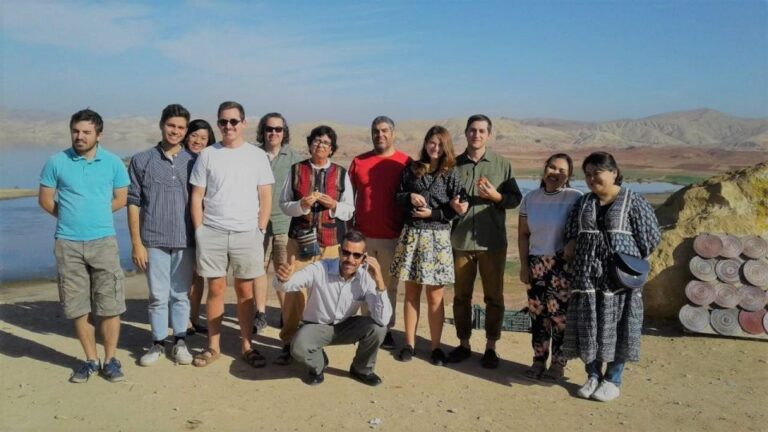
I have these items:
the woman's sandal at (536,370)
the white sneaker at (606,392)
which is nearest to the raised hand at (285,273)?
the woman's sandal at (536,370)

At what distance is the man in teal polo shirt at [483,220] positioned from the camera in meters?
4.66

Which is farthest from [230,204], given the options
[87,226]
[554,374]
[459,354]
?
[554,374]

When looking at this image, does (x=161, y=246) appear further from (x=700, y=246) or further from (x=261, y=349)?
(x=700, y=246)

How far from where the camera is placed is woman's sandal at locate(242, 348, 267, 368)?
4.70 meters

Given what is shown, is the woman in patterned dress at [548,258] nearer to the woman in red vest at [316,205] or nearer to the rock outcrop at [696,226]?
the woman in red vest at [316,205]

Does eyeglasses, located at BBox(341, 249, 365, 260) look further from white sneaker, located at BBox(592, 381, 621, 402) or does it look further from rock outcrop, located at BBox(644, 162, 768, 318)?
rock outcrop, located at BBox(644, 162, 768, 318)

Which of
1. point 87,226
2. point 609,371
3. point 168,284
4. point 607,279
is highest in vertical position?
point 87,226

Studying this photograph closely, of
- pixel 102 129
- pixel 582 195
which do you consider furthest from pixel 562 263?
pixel 102 129

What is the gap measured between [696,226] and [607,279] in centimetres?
281

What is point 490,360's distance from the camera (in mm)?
4902

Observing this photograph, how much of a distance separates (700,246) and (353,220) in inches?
140

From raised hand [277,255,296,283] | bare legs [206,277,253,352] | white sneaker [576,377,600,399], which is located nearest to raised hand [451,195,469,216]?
raised hand [277,255,296,283]

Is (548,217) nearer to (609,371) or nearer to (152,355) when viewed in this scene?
(609,371)

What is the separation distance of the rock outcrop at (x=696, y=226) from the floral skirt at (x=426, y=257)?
2.83 metres
